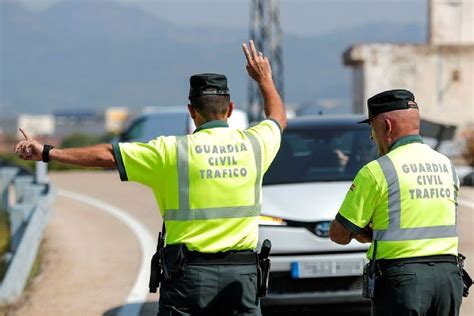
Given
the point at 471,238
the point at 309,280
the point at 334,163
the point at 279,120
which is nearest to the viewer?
the point at 279,120

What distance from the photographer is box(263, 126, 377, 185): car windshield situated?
9328 millimetres

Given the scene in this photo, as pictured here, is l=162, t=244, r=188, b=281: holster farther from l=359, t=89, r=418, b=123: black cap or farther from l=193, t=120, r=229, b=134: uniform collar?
l=359, t=89, r=418, b=123: black cap

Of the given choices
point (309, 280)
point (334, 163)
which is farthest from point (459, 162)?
point (309, 280)

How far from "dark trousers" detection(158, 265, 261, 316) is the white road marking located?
408cm

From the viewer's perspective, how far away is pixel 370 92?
32.6 m

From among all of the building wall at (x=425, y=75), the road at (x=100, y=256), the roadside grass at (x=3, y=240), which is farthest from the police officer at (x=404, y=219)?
the building wall at (x=425, y=75)

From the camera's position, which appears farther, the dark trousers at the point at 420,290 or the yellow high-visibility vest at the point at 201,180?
the yellow high-visibility vest at the point at 201,180

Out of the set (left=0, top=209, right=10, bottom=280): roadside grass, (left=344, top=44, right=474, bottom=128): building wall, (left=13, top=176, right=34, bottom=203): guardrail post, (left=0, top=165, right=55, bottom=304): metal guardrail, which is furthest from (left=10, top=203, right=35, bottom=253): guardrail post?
(left=344, top=44, right=474, bottom=128): building wall

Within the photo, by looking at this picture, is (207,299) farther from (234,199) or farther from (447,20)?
(447,20)

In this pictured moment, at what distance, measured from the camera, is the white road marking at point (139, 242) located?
952cm

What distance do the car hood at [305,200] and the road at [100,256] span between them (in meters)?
0.72

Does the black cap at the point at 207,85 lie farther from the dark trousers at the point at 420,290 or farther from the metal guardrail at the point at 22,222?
the metal guardrail at the point at 22,222

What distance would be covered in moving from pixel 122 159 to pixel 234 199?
56 centimetres

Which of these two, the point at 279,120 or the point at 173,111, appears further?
the point at 173,111
